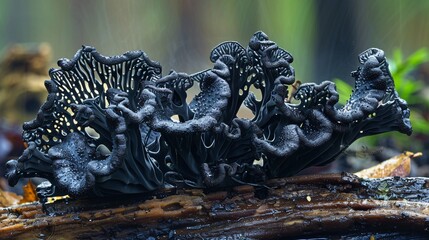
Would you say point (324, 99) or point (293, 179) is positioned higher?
point (324, 99)

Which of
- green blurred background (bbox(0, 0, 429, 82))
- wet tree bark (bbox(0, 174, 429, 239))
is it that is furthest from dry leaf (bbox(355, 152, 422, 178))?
green blurred background (bbox(0, 0, 429, 82))

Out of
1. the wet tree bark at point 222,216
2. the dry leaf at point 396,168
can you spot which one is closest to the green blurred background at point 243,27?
the dry leaf at point 396,168

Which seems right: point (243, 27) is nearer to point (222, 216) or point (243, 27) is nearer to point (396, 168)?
point (396, 168)

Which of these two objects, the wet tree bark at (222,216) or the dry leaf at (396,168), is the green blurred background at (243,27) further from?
the wet tree bark at (222,216)

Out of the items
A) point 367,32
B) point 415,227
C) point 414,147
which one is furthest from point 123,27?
point 415,227

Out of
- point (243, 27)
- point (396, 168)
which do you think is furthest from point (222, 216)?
point (243, 27)

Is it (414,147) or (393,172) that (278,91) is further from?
(414,147)
